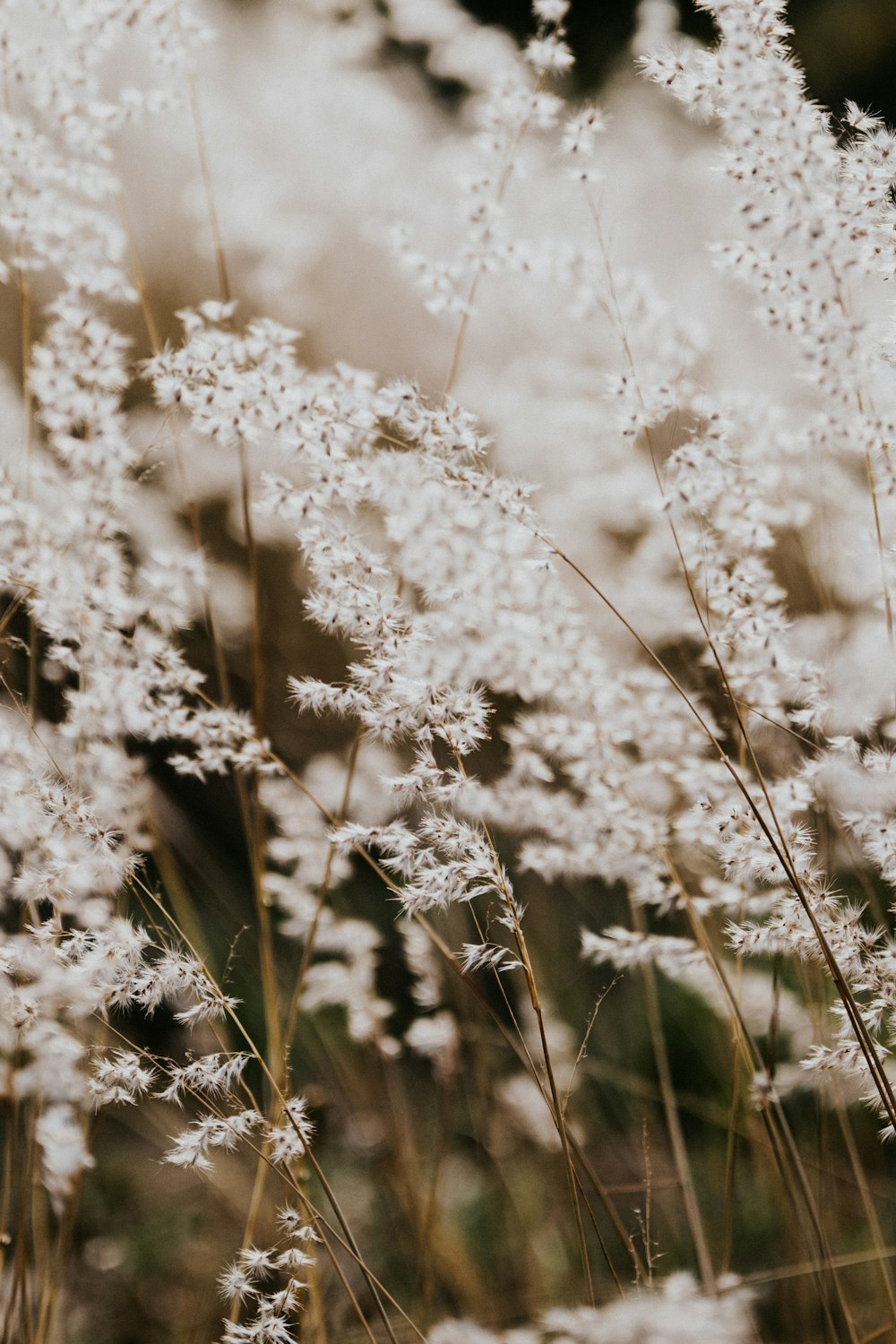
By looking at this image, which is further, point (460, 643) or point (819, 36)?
point (819, 36)

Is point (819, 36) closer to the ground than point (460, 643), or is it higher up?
higher up

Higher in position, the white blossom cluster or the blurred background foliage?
the blurred background foliage

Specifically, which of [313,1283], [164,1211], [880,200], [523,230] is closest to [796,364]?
[523,230]

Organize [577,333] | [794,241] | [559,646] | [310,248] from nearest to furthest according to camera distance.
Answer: [794,241] < [559,646] < [310,248] < [577,333]

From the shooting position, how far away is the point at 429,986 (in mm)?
967

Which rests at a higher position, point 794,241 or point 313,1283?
point 794,241

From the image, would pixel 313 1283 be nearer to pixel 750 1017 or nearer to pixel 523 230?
pixel 750 1017

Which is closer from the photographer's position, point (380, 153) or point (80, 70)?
point (80, 70)

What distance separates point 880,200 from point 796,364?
109 cm

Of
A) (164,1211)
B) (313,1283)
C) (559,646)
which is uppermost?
(559,646)

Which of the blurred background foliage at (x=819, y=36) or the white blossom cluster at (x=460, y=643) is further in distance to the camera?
the blurred background foliage at (x=819, y=36)

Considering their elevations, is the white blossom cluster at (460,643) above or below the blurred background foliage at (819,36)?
below

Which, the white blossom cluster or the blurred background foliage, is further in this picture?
the blurred background foliage

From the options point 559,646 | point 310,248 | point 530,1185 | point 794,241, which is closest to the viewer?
point 794,241
